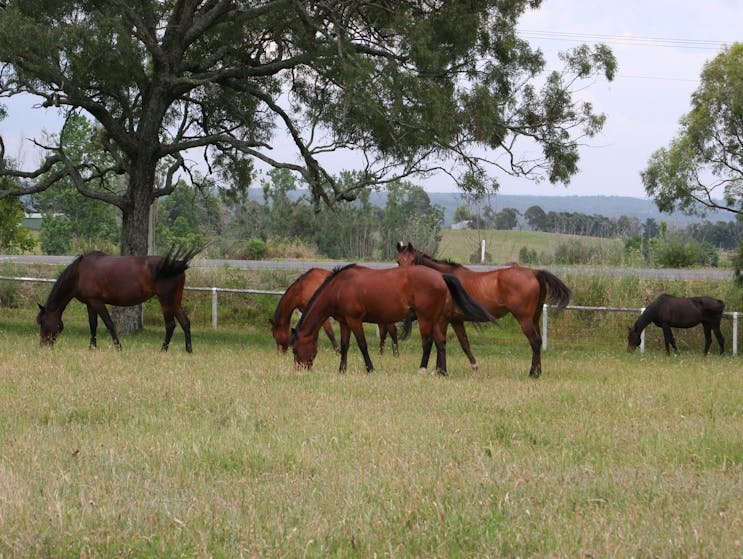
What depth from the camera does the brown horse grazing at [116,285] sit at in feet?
52.8

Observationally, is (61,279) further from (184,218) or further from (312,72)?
(184,218)

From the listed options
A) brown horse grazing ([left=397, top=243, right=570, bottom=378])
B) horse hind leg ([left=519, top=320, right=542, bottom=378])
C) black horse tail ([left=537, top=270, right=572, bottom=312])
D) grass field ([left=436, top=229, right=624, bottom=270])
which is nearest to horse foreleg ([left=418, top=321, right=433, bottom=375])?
brown horse grazing ([left=397, top=243, right=570, bottom=378])

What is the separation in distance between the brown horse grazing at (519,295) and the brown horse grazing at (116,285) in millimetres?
5290

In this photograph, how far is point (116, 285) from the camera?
16.2 m

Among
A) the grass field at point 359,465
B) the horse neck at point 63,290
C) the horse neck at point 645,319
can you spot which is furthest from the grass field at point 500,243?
the grass field at point 359,465

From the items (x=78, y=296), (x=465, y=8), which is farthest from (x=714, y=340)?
(x=78, y=296)

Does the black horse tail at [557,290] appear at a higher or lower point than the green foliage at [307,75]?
lower

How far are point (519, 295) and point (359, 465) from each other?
25.5 feet

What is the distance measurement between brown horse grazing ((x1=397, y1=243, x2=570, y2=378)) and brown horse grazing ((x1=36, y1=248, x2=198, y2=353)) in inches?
208

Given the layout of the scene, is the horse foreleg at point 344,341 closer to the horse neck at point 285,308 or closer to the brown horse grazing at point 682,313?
the horse neck at point 285,308

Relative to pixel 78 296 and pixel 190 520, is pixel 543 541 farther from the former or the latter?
pixel 78 296

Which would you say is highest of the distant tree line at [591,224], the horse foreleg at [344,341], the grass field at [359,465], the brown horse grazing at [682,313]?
the distant tree line at [591,224]

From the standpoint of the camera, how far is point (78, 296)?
1647cm

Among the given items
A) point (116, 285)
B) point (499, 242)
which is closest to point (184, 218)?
point (499, 242)
